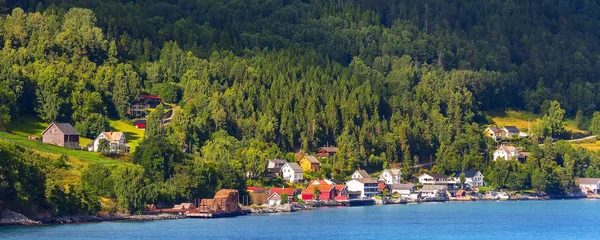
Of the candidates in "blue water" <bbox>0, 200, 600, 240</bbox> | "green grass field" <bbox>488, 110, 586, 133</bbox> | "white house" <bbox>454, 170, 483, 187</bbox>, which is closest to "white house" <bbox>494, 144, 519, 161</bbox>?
"white house" <bbox>454, 170, 483, 187</bbox>

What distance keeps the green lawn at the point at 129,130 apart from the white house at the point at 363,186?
25636mm

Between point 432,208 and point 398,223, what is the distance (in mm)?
25250

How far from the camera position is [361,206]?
438 feet

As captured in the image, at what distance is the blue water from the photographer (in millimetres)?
88875

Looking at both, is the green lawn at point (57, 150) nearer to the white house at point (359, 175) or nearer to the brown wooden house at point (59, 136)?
the brown wooden house at point (59, 136)

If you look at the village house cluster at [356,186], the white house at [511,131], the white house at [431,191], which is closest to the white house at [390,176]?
the village house cluster at [356,186]

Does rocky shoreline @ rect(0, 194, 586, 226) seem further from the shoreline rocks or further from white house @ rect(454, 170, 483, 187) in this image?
white house @ rect(454, 170, 483, 187)

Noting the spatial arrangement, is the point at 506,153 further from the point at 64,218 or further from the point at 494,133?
the point at 64,218

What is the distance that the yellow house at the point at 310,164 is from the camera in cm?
13888

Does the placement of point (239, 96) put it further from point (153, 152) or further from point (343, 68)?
point (153, 152)

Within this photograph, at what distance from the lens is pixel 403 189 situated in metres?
140

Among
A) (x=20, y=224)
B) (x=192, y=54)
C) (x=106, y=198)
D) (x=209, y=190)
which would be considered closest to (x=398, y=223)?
(x=209, y=190)

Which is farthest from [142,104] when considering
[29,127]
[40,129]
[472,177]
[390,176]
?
[472,177]

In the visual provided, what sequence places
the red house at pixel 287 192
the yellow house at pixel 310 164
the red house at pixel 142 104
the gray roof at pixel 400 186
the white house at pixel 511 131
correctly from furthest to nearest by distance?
1. the white house at pixel 511 131
2. the red house at pixel 142 104
3. the gray roof at pixel 400 186
4. the yellow house at pixel 310 164
5. the red house at pixel 287 192
